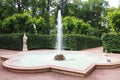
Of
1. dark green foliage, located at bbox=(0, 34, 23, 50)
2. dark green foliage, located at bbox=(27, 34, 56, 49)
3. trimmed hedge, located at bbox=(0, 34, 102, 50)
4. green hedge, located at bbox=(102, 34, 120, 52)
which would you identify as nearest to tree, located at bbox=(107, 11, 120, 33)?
green hedge, located at bbox=(102, 34, 120, 52)

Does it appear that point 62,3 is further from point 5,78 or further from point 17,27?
point 5,78

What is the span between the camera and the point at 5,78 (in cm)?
727

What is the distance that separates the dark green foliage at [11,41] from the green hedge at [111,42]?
9.39 metres

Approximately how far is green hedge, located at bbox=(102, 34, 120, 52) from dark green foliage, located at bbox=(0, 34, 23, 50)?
9394 mm

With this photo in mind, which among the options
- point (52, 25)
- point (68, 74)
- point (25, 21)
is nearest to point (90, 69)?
point (68, 74)

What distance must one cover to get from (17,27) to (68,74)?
776 inches

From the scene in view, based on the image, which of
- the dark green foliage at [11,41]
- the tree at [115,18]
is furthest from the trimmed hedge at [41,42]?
the tree at [115,18]

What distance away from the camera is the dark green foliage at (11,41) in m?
20.0

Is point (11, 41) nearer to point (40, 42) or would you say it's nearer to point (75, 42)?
point (40, 42)

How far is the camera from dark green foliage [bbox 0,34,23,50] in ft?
65.7

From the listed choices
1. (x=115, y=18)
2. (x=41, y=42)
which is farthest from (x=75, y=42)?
(x=115, y=18)

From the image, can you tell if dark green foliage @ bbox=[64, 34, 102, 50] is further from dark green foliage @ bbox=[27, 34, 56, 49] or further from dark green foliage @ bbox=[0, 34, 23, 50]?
dark green foliage @ bbox=[0, 34, 23, 50]

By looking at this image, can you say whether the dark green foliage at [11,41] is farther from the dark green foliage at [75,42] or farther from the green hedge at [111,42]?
the green hedge at [111,42]

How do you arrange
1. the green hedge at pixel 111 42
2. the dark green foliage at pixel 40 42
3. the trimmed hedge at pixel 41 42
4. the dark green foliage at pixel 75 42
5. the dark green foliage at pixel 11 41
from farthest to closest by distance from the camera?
1. the dark green foliage at pixel 40 42
2. the dark green foliage at pixel 75 42
3. the trimmed hedge at pixel 41 42
4. the dark green foliage at pixel 11 41
5. the green hedge at pixel 111 42
